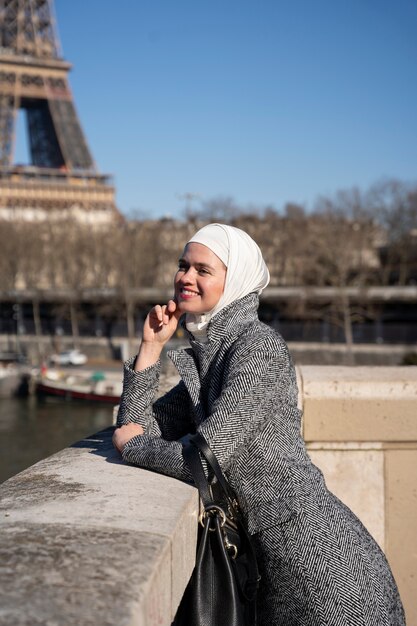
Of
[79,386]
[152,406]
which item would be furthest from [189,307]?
[79,386]

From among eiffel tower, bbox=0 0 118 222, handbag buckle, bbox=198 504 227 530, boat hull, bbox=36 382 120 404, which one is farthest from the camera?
eiffel tower, bbox=0 0 118 222

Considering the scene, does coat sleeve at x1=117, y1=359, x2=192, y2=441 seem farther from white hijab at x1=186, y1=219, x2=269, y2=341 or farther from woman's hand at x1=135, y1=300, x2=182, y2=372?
white hijab at x1=186, y1=219, x2=269, y2=341

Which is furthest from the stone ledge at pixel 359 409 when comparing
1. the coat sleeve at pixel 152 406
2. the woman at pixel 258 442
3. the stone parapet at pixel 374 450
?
the woman at pixel 258 442

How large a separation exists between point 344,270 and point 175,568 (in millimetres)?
34500

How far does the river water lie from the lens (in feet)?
67.6

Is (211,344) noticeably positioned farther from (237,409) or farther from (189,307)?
(237,409)

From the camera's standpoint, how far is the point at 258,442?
213 centimetres

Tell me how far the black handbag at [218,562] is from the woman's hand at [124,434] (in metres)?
0.29

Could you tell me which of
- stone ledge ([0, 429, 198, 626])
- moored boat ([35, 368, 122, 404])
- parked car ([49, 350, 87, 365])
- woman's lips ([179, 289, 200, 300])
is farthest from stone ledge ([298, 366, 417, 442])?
parked car ([49, 350, 87, 365])

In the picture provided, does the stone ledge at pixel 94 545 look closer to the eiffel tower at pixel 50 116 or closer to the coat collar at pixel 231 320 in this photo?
the coat collar at pixel 231 320

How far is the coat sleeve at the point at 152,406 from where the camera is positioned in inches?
Result: 98.5

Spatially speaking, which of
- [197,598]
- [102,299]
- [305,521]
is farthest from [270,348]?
[102,299]

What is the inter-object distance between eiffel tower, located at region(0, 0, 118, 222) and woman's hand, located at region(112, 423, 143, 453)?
57067mm

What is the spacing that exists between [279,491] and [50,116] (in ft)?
204
